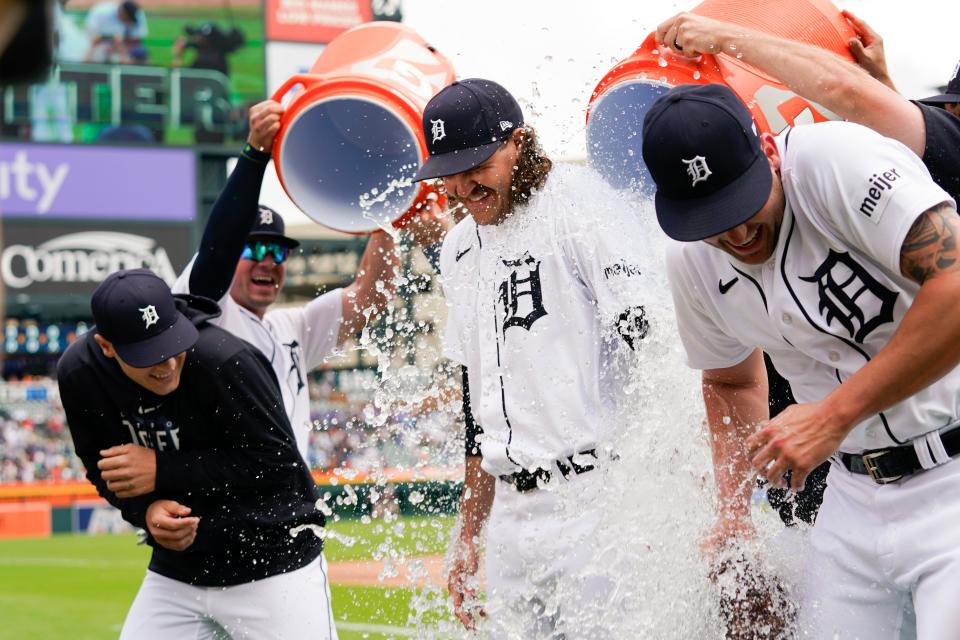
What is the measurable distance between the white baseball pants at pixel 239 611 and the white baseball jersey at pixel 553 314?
953mm

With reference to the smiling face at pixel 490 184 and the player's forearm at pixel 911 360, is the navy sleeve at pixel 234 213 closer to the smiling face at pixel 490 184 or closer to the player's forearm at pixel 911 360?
the smiling face at pixel 490 184

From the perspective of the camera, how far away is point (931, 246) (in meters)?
2.45

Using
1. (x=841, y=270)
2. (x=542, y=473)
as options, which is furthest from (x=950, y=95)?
(x=542, y=473)

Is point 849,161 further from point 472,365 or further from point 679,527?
point 472,365

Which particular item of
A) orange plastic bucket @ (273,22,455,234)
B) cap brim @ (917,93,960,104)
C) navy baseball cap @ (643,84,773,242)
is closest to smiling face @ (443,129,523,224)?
orange plastic bucket @ (273,22,455,234)

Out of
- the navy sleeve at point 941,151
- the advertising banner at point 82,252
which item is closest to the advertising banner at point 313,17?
the advertising banner at point 82,252

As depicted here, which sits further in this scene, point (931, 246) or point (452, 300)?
point (452, 300)

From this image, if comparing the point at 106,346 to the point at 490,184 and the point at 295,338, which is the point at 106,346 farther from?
the point at 490,184

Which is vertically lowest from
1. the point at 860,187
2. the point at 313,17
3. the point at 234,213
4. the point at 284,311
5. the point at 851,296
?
the point at 284,311

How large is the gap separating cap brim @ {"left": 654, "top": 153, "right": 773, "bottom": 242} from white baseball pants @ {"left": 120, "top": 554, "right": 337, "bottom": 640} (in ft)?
7.03

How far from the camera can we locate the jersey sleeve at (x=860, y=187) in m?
2.48

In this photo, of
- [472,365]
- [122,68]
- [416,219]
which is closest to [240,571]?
[472,365]

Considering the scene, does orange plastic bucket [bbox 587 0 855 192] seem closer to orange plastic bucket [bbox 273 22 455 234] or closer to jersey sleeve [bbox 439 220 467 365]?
jersey sleeve [bbox 439 220 467 365]

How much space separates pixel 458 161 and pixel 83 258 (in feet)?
81.3
